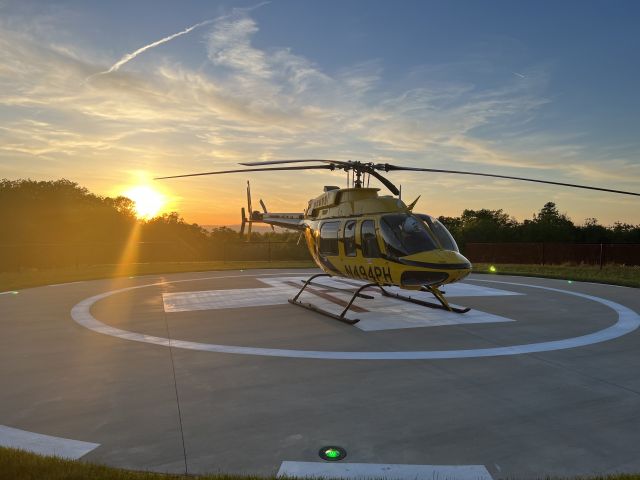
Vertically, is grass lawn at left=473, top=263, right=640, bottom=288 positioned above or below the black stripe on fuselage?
below

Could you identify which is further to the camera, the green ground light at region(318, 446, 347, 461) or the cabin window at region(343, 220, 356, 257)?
the cabin window at region(343, 220, 356, 257)

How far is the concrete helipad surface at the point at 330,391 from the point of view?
385cm

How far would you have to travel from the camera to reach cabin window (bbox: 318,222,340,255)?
10.9m

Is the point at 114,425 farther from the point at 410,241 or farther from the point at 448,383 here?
the point at 410,241

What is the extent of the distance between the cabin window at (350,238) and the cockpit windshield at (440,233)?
1.61 metres

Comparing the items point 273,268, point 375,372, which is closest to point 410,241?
point 375,372

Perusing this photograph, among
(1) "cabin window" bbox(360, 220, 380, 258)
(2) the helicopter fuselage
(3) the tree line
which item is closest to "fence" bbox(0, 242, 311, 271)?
(3) the tree line

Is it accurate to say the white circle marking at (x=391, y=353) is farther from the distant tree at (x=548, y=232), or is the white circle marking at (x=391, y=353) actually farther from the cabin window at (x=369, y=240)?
the distant tree at (x=548, y=232)

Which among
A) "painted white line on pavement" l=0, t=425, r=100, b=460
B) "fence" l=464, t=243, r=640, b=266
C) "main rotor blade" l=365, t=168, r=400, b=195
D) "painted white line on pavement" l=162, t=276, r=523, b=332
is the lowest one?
"painted white line on pavement" l=0, t=425, r=100, b=460

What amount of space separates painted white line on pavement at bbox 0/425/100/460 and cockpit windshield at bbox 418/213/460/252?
709 centimetres

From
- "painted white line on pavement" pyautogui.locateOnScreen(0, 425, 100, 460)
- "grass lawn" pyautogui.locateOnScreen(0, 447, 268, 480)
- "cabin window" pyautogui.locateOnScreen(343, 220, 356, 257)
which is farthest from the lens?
"cabin window" pyautogui.locateOnScreen(343, 220, 356, 257)

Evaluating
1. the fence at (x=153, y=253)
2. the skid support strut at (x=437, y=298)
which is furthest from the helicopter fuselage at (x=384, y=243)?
the fence at (x=153, y=253)

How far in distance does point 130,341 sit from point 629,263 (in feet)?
94.3

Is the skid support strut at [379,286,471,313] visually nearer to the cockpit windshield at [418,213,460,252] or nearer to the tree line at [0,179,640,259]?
the cockpit windshield at [418,213,460,252]
